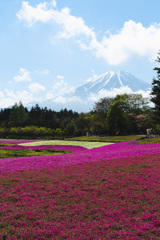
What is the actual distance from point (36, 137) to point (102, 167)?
197ft

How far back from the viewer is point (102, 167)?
50.2ft

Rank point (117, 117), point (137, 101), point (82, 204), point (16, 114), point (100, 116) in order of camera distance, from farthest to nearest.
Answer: point (16, 114), point (137, 101), point (100, 116), point (117, 117), point (82, 204)

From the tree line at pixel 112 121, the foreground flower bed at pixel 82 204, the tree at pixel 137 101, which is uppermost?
the tree at pixel 137 101

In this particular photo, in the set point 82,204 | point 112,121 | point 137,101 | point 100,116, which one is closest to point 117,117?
point 112,121

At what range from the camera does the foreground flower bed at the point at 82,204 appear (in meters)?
6.66

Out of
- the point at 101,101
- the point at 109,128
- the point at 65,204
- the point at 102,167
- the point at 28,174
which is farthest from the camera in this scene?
the point at 101,101

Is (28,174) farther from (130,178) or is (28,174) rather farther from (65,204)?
(130,178)

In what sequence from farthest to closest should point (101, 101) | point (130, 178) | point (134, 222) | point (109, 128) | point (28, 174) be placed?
point (101, 101) < point (109, 128) < point (28, 174) < point (130, 178) < point (134, 222)

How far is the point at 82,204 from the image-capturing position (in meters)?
8.62

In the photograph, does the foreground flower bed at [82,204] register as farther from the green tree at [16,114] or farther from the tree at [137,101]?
the green tree at [16,114]

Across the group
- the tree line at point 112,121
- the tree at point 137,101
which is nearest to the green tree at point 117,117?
the tree line at point 112,121

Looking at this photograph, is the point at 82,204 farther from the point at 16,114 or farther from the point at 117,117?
the point at 16,114

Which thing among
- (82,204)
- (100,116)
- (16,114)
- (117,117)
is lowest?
(82,204)

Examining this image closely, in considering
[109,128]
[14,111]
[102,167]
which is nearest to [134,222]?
[102,167]
